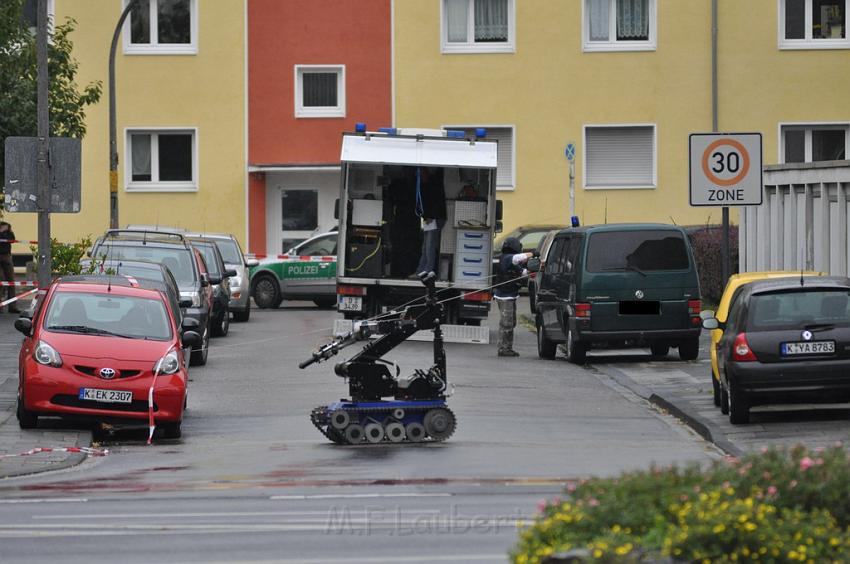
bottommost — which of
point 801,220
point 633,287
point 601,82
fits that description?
point 633,287

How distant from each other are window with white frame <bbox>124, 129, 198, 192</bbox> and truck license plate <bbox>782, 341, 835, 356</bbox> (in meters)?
28.9

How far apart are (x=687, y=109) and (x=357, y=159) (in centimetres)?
1873

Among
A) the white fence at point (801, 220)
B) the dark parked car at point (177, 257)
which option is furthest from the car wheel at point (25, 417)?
the white fence at point (801, 220)

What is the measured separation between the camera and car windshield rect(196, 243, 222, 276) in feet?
97.8

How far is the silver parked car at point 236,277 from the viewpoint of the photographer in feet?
105

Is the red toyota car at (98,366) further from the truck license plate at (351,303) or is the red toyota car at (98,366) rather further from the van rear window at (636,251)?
the truck license plate at (351,303)

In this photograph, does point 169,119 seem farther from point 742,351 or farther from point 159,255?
point 742,351

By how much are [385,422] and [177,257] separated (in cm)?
1190

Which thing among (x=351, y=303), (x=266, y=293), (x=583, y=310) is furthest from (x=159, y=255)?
(x=266, y=293)

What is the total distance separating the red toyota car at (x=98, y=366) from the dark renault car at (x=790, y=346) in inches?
213

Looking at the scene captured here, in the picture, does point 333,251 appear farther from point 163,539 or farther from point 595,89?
point 163,539

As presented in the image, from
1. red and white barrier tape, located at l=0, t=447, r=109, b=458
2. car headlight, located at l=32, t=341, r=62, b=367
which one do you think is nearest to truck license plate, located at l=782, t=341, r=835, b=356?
red and white barrier tape, located at l=0, t=447, r=109, b=458

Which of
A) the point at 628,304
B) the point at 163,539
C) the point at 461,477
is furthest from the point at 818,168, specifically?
the point at 163,539

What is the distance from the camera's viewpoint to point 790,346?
15938mm
